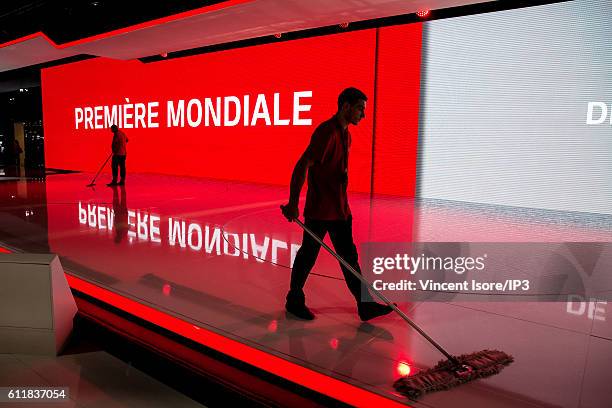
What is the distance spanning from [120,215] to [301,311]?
4.13 meters

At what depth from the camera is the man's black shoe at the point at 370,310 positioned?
2424mm

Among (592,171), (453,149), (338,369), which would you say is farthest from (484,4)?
(338,369)

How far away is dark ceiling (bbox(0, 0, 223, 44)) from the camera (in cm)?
611

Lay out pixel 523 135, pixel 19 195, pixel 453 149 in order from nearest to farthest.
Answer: pixel 523 135 < pixel 453 149 < pixel 19 195

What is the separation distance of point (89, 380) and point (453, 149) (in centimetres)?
669

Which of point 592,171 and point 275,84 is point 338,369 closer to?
point 592,171

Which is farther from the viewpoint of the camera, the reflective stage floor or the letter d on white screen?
the letter d on white screen

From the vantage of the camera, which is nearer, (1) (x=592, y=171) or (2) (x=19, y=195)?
(1) (x=592, y=171)

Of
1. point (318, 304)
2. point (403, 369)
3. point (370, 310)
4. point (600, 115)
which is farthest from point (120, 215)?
point (600, 115)

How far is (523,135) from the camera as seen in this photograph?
6.73 m

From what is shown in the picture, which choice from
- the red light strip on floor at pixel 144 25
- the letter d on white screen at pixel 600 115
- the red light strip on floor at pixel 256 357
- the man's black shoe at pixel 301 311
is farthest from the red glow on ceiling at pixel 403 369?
the letter d on white screen at pixel 600 115

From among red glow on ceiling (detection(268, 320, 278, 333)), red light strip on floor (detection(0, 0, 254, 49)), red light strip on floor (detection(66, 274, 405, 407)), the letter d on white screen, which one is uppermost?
red light strip on floor (detection(0, 0, 254, 49))

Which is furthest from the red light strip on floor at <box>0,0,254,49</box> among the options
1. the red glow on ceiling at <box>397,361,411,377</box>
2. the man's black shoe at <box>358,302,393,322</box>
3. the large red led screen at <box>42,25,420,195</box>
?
the red glow on ceiling at <box>397,361,411,377</box>

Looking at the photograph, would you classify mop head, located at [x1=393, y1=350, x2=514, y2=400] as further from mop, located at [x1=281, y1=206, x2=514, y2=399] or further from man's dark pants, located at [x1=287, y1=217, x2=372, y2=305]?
man's dark pants, located at [x1=287, y1=217, x2=372, y2=305]
